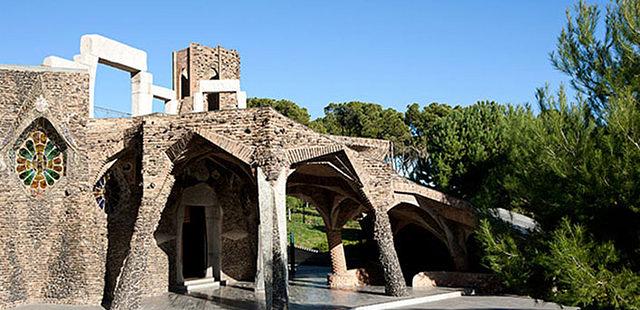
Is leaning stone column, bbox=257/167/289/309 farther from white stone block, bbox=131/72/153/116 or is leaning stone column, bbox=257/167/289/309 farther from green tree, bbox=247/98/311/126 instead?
green tree, bbox=247/98/311/126

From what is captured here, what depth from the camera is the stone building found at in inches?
500

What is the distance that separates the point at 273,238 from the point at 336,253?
22.7ft

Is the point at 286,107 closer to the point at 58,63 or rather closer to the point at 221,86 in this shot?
the point at 221,86

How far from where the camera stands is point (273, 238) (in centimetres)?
1189

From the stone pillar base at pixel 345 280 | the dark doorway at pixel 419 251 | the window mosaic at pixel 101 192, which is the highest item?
the window mosaic at pixel 101 192

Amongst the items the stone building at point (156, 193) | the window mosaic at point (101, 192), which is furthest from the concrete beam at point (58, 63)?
the window mosaic at point (101, 192)

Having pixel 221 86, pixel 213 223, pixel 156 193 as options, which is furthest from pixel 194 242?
pixel 156 193

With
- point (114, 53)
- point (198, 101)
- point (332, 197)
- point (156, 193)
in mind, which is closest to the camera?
point (156, 193)

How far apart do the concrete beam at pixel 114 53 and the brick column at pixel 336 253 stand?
8109 millimetres

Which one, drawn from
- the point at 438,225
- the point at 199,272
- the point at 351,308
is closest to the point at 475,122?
the point at 438,225

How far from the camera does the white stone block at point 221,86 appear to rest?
19.3 m

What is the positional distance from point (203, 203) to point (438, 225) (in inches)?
294

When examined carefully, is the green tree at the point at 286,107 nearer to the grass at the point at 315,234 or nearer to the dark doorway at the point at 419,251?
the grass at the point at 315,234

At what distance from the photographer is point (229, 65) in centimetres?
2180
